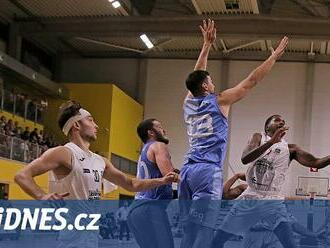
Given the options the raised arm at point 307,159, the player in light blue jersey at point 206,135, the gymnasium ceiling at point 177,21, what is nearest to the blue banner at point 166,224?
the player in light blue jersey at point 206,135

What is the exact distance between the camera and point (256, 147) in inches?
249

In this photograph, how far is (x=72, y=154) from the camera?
448 centimetres

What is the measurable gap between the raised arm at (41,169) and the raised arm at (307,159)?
9.71ft

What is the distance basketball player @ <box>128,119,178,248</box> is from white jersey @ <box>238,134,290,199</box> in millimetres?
915

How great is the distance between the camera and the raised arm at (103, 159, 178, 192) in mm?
4918

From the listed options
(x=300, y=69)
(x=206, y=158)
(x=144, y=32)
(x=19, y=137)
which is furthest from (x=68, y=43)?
(x=206, y=158)

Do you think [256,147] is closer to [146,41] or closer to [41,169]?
[41,169]

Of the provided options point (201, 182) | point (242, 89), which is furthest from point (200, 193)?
point (242, 89)

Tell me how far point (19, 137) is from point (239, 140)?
11.7 meters

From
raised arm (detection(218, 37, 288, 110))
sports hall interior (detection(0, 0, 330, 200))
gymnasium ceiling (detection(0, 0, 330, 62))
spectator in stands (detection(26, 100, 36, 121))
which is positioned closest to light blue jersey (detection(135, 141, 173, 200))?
raised arm (detection(218, 37, 288, 110))

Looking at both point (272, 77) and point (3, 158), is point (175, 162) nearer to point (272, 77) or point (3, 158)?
point (272, 77)

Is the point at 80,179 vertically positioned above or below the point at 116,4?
below

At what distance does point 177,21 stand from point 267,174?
62.6 ft

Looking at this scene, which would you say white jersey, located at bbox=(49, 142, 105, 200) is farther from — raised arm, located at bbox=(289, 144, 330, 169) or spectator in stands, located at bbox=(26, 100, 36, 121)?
spectator in stands, located at bbox=(26, 100, 36, 121)
